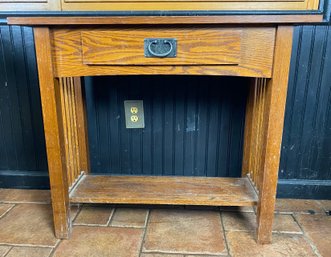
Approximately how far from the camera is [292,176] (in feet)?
4.50

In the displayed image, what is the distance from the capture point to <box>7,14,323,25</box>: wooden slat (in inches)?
31.8

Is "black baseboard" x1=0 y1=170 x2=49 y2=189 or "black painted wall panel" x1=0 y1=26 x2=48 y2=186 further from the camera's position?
"black baseboard" x1=0 y1=170 x2=49 y2=189

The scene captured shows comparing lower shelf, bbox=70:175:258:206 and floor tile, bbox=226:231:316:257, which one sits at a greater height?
lower shelf, bbox=70:175:258:206

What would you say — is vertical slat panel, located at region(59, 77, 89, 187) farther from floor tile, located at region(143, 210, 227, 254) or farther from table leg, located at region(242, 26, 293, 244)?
table leg, located at region(242, 26, 293, 244)

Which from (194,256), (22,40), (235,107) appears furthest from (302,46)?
(22,40)

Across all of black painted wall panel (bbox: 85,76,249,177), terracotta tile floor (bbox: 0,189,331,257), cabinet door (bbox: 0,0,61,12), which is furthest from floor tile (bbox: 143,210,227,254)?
cabinet door (bbox: 0,0,61,12)

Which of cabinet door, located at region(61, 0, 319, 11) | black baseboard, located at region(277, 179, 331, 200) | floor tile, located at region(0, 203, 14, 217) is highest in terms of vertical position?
cabinet door, located at region(61, 0, 319, 11)

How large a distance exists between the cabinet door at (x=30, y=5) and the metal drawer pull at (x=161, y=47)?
0.60 meters

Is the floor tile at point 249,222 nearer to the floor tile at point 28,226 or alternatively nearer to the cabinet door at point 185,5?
the floor tile at point 28,226

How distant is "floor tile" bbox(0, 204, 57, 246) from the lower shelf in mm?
186

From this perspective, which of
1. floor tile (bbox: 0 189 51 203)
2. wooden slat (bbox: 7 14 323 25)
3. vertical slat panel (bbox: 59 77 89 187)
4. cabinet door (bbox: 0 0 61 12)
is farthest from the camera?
Result: floor tile (bbox: 0 189 51 203)

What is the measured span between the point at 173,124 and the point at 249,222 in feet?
1.80

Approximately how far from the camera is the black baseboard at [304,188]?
1.37 m

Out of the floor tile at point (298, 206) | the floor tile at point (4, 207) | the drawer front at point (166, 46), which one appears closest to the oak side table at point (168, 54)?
the drawer front at point (166, 46)
